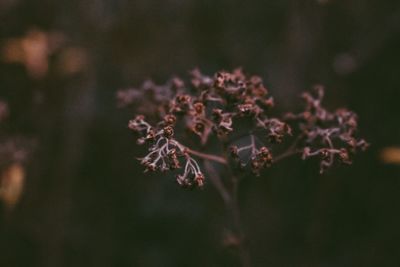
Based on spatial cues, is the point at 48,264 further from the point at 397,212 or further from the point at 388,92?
the point at 388,92

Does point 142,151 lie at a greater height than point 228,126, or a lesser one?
greater

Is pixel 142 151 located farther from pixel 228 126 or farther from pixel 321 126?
pixel 228 126

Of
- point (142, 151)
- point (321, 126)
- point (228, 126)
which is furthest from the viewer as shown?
point (142, 151)

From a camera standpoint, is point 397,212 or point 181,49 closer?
point 397,212

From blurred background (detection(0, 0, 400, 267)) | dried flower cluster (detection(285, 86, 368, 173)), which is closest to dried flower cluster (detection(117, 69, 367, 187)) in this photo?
dried flower cluster (detection(285, 86, 368, 173))

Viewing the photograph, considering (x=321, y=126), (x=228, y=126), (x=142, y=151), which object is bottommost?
(x=228, y=126)

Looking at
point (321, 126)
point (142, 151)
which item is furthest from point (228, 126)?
point (142, 151)

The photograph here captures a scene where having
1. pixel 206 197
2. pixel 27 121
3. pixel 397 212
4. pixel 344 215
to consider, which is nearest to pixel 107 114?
pixel 27 121

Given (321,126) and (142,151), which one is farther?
(142,151)
